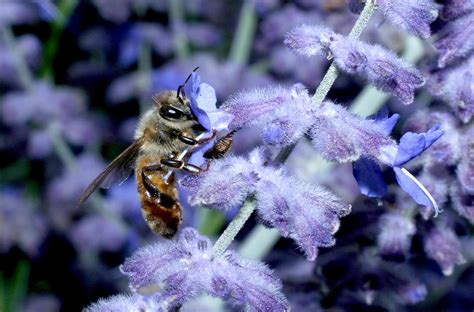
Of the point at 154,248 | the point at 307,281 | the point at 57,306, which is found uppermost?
the point at 154,248

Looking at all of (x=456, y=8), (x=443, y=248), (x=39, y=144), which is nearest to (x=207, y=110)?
(x=456, y=8)

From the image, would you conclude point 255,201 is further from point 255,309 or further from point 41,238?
point 41,238

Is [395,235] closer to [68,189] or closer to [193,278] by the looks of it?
[193,278]

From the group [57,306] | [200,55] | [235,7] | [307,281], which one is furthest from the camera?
[235,7]

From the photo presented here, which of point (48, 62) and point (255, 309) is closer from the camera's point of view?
point (255, 309)

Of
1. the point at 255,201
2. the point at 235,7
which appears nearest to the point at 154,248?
the point at 255,201

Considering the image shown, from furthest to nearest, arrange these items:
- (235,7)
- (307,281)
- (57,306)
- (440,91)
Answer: (235,7), (57,306), (307,281), (440,91)

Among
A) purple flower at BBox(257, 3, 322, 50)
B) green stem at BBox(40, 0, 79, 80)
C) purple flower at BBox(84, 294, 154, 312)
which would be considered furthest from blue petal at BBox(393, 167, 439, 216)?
green stem at BBox(40, 0, 79, 80)

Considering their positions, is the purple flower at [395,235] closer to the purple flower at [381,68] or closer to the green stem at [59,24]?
the purple flower at [381,68]
